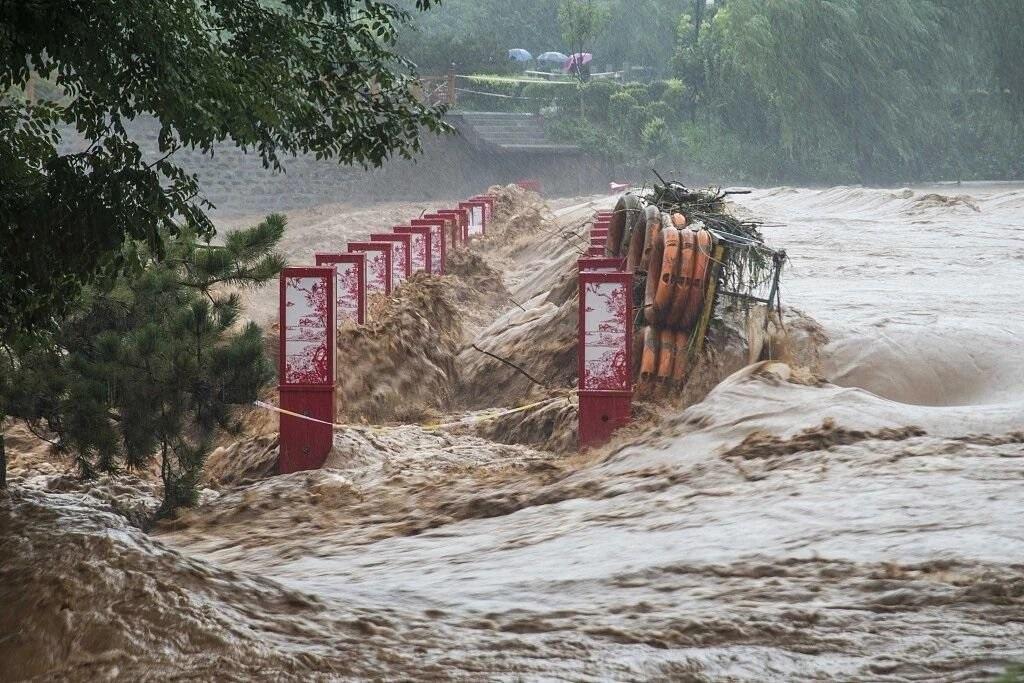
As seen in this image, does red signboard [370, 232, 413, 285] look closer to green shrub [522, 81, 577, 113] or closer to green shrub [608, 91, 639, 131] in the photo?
green shrub [522, 81, 577, 113]

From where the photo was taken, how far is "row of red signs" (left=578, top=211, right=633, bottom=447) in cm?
919

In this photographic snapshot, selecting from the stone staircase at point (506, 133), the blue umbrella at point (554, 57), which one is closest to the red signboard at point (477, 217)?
the stone staircase at point (506, 133)

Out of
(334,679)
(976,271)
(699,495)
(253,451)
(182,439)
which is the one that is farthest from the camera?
(976,271)

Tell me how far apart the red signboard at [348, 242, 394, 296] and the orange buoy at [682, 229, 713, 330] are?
14.5 ft

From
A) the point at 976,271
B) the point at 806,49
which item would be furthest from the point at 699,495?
the point at 806,49

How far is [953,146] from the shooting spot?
5238cm

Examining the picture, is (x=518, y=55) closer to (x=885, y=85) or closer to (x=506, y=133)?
(x=506, y=133)

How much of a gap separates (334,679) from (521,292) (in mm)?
14900

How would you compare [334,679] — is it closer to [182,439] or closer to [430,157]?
[182,439]

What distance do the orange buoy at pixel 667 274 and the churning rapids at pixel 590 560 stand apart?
1021 millimetres

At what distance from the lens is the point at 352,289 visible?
1209 cm

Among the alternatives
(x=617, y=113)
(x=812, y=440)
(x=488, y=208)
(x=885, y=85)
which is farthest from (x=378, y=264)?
(x=617, y=113)

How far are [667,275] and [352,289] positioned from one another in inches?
125

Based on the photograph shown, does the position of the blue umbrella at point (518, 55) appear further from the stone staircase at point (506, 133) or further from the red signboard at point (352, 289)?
the red signboard at point (352, 289)
